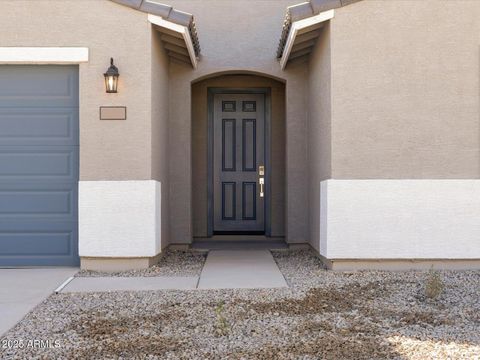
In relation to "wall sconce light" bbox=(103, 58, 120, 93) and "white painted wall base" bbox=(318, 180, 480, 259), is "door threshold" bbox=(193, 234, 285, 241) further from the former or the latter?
"wall sconce light" bbox=(103, 58, 120, 93)

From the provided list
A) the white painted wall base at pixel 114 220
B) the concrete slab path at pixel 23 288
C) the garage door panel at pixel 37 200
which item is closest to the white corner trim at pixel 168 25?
the white painted wall base at pixel 114 220

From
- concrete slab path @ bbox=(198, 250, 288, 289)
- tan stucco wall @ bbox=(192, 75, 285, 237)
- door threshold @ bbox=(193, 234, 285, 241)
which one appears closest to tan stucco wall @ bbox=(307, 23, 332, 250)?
concrete slab path @ bbox=(198, 250, 288, 289)

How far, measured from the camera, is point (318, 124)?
8477 millimetres

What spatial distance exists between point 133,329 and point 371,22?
469cm

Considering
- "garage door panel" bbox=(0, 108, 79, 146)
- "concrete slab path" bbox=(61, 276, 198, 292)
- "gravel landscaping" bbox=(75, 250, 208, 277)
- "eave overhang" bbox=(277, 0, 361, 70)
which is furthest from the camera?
"garage door panel" bbox=(0, 108, 79, 146)

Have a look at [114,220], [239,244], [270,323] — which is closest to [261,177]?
[239,244]

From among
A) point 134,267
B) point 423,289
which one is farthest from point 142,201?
point 423,289

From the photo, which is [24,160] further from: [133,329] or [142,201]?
[133,329]

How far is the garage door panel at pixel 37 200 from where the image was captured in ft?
25.8

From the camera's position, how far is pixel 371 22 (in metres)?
7.49

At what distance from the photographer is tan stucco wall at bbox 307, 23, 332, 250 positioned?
773 centimetres

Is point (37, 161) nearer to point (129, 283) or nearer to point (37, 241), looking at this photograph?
point (37, 241)

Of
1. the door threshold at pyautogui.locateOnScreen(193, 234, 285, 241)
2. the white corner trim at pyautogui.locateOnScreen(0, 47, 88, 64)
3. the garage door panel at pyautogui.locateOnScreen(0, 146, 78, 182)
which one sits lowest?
the door threshold at pyautogui.locateOnScreen(193, 234, 285, 241)

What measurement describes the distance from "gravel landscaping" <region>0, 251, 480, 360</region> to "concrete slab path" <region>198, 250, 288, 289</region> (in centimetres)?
31
